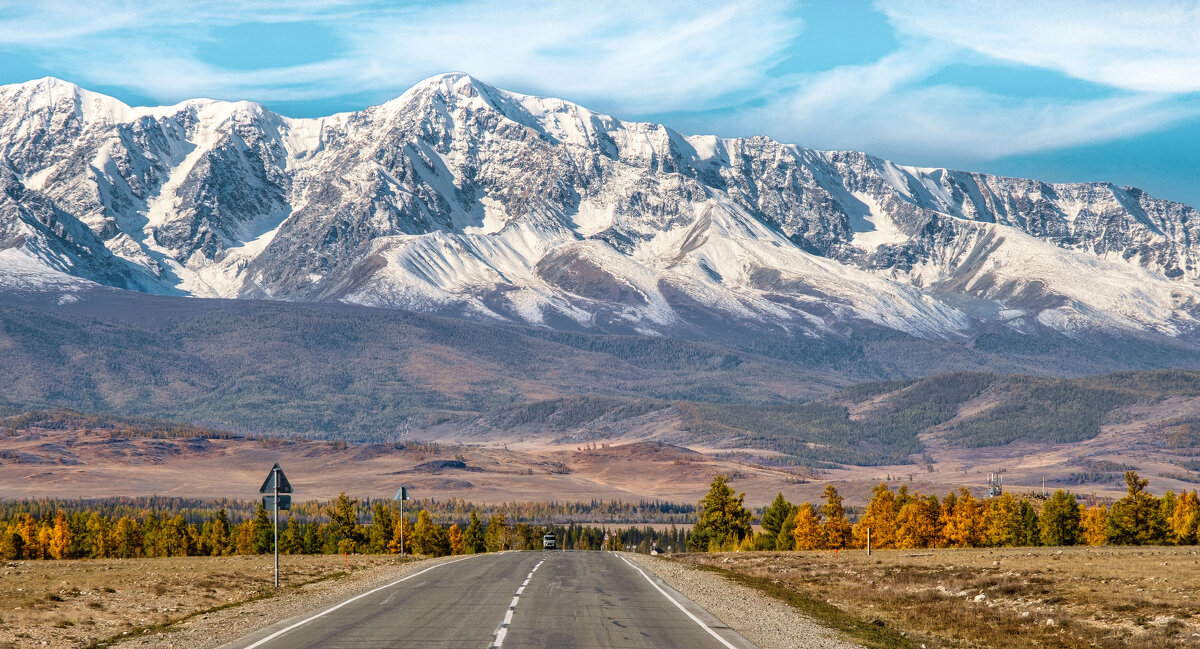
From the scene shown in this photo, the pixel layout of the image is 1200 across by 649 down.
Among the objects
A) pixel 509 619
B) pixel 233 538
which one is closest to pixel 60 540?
pixel 233 538

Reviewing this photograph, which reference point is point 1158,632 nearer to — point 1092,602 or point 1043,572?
point 1092,602

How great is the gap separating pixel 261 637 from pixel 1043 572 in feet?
133

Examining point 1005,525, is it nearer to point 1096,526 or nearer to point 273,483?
point 1096,526

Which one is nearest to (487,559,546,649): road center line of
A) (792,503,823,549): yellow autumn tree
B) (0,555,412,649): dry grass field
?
(0,555,412,649): dry grass field

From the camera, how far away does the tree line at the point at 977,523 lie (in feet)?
397

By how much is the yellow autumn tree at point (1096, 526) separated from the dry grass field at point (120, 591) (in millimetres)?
77175

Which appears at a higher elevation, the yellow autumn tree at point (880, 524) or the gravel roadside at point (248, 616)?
the gravel roadside at point (248, 616)

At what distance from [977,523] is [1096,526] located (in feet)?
38.0

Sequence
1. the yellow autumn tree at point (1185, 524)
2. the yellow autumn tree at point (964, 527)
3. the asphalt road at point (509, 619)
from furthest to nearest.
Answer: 1. the yellow autumn tree at point (964, 527)
2. the yellow autumn tree at point (1185, 524)
3. the asphalt road at point (509, 619)

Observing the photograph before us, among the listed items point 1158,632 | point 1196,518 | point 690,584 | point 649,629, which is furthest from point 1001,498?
point 649,629

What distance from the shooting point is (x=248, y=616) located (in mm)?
45844

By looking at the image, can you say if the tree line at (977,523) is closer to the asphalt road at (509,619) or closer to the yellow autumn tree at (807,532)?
the yellow autumn tree at (807,532)

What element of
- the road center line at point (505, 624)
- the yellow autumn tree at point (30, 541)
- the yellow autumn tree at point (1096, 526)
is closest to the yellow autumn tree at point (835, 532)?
the yellow autumn tree at point (1096, 526)

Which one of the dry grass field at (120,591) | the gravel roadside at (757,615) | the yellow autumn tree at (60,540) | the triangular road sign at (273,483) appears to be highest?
the triangular road sign at (273,483)
